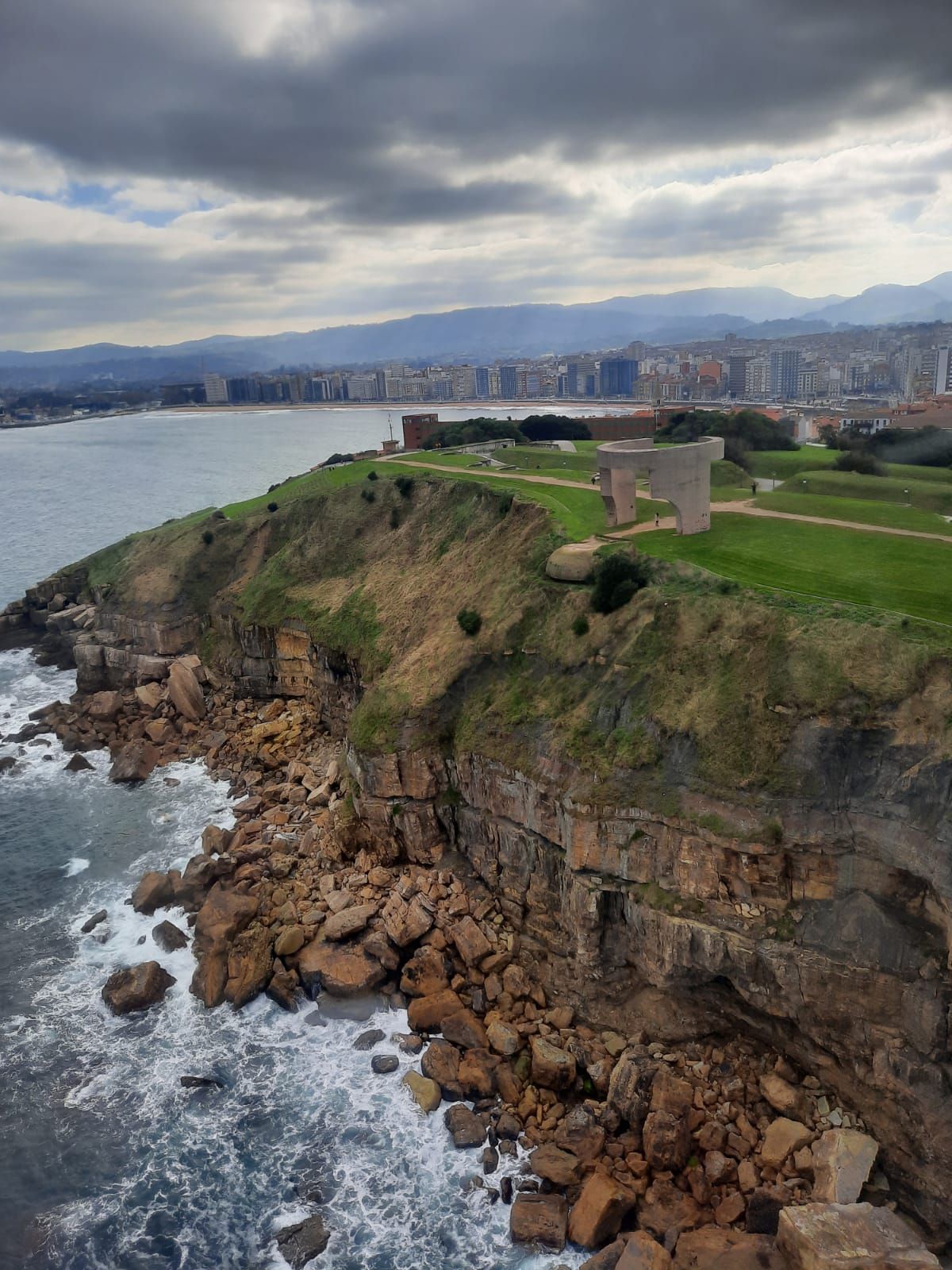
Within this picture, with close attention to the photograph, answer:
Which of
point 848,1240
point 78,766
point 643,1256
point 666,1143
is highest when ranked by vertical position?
point 848,1240

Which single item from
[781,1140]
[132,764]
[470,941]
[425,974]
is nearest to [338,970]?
[425,974]

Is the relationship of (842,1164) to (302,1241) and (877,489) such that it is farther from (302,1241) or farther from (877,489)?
(877,489)

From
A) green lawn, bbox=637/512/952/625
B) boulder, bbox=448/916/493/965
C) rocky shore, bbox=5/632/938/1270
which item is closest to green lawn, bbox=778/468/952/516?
green lawn, bbox=637/512/952/625

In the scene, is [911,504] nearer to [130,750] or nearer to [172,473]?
[130,750]

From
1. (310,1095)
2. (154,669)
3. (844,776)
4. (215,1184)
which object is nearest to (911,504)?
(844,776)

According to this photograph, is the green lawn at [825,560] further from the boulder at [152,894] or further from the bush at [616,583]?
the boulder at [152,894]

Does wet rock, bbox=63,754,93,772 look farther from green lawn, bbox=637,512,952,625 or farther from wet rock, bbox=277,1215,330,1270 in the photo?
green lawn, bbox=637,512,952,625
